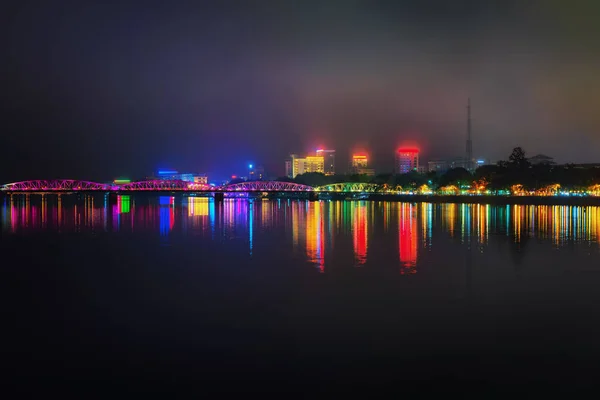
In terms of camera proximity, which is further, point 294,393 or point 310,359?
point 310,359

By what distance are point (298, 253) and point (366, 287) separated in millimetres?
7207

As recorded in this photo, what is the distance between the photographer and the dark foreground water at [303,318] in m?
7.52

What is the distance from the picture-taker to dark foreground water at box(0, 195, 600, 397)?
752 centimetres

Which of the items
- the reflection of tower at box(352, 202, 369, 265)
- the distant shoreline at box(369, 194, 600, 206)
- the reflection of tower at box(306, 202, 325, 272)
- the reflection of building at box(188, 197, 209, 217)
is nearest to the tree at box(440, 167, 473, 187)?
the distant shoreline at box(369, 194, 600, 206)

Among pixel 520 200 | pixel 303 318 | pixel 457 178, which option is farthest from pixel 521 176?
pixel 303 318

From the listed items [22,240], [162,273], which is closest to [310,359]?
[162,273]

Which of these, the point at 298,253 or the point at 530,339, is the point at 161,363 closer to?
the point at 530,339

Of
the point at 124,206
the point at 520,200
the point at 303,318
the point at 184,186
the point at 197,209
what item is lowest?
the point at 303,318

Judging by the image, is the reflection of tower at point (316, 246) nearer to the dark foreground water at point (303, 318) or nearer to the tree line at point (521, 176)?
the dark foreground water at point (303, 318)

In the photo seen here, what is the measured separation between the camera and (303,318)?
10.4m

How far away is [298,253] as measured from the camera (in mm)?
20250

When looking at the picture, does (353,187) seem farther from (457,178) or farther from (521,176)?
(521,176)

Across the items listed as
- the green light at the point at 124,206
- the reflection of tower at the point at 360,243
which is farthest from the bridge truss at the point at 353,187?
the reflection of tower at the point at 360,243

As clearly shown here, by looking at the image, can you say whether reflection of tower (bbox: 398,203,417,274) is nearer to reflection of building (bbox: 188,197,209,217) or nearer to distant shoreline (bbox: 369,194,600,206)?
reflection of building (bbox: 188,197,209,217)
